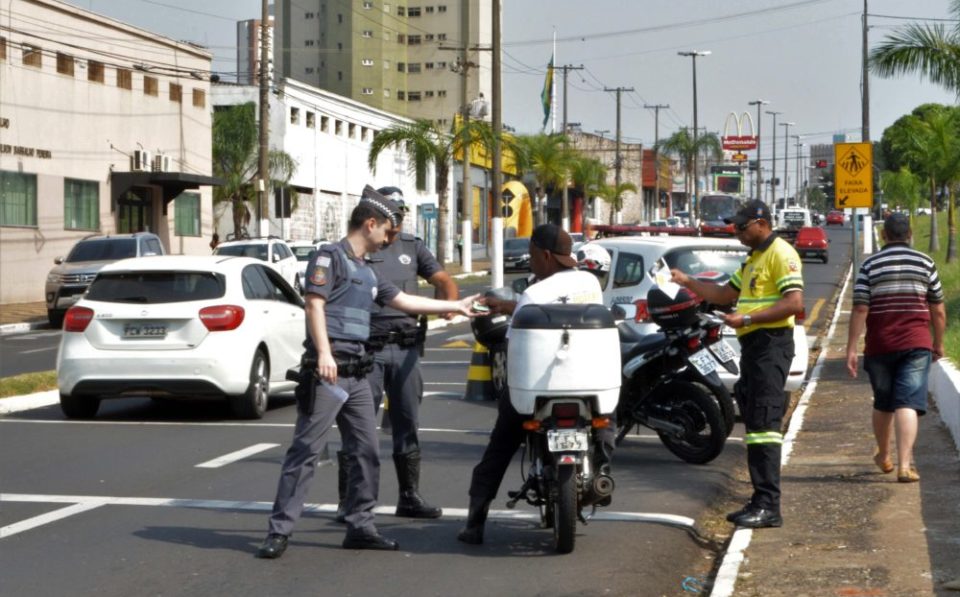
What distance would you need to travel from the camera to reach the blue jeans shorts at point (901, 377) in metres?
9.84

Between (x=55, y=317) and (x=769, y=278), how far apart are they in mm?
24507

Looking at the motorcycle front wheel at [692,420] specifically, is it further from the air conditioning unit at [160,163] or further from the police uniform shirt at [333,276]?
the air conditioning unit at [160,163]

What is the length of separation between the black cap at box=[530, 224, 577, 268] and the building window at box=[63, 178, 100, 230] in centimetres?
3478

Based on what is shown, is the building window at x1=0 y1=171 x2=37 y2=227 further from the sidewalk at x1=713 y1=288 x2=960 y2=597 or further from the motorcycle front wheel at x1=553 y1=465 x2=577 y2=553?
the motorcycle front wheel at x1=553 y1=465 x2=577 y2=553

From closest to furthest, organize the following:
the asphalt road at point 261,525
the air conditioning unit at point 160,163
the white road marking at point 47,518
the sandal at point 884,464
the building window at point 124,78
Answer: the asphalt road at point 261,525
the white road marking at point 47,518
the sandal at point 884,464
the building window at point 124,78
the air conditioning unit at point 160,163

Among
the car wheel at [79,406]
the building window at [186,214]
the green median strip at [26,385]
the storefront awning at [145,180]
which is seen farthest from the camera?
the building window at [186,214]

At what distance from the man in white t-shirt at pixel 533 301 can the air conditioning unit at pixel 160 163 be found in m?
37.8

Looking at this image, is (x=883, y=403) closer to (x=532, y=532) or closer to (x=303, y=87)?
(x=532, y=532)

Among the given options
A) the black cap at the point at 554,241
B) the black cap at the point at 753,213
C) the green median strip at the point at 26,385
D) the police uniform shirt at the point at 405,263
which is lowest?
the green median strip at the point at 26,385

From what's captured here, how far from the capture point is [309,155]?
61812mm

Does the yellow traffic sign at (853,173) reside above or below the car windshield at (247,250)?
above

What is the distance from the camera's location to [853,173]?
2320cm

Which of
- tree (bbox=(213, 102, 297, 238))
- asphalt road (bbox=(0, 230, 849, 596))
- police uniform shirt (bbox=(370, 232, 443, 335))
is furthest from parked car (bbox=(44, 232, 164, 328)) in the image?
tree (bbox=(213, 102, 297, 238))

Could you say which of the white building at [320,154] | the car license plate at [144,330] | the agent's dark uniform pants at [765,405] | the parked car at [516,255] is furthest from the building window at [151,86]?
the agent's dark uniform pants at [765,405]
